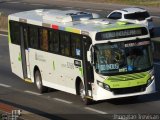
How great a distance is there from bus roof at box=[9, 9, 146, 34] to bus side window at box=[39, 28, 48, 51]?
25 centimetres

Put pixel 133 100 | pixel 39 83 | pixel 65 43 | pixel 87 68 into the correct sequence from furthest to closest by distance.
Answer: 1. pixel 39 83
2. pixel 65 43
3. pixel 133 100
4. pixel 87 68

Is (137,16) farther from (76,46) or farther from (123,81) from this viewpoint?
(123,81)

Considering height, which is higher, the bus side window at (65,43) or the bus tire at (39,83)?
the bus side window at (65,43)

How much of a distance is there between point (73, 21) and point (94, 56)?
2.68 metres

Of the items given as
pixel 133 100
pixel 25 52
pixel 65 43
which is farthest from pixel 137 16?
pixel 133 100

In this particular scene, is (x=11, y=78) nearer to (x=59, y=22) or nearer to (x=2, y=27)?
(x=59, y=22)

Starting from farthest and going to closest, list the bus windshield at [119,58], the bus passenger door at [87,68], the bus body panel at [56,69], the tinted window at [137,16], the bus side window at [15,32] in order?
the tinted window at [137,16] < the bus side window at [15,32] < the bus body panel at [56,69] < the bus passenger door at [87,68] < the bus windshield at [119,58]

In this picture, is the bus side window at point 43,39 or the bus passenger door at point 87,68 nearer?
the bus passenger door at point 87,68

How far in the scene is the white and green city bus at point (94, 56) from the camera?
2164cm

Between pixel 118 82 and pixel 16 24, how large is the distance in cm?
725

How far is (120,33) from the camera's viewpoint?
21.8 metres

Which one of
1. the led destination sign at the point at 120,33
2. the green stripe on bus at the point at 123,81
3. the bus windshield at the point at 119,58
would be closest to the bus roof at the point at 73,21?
the led destination sign at the point at 120,33

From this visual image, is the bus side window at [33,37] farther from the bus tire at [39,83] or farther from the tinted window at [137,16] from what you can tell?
the tinted window at [137,16]

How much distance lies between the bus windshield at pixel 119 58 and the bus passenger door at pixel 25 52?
561cm
